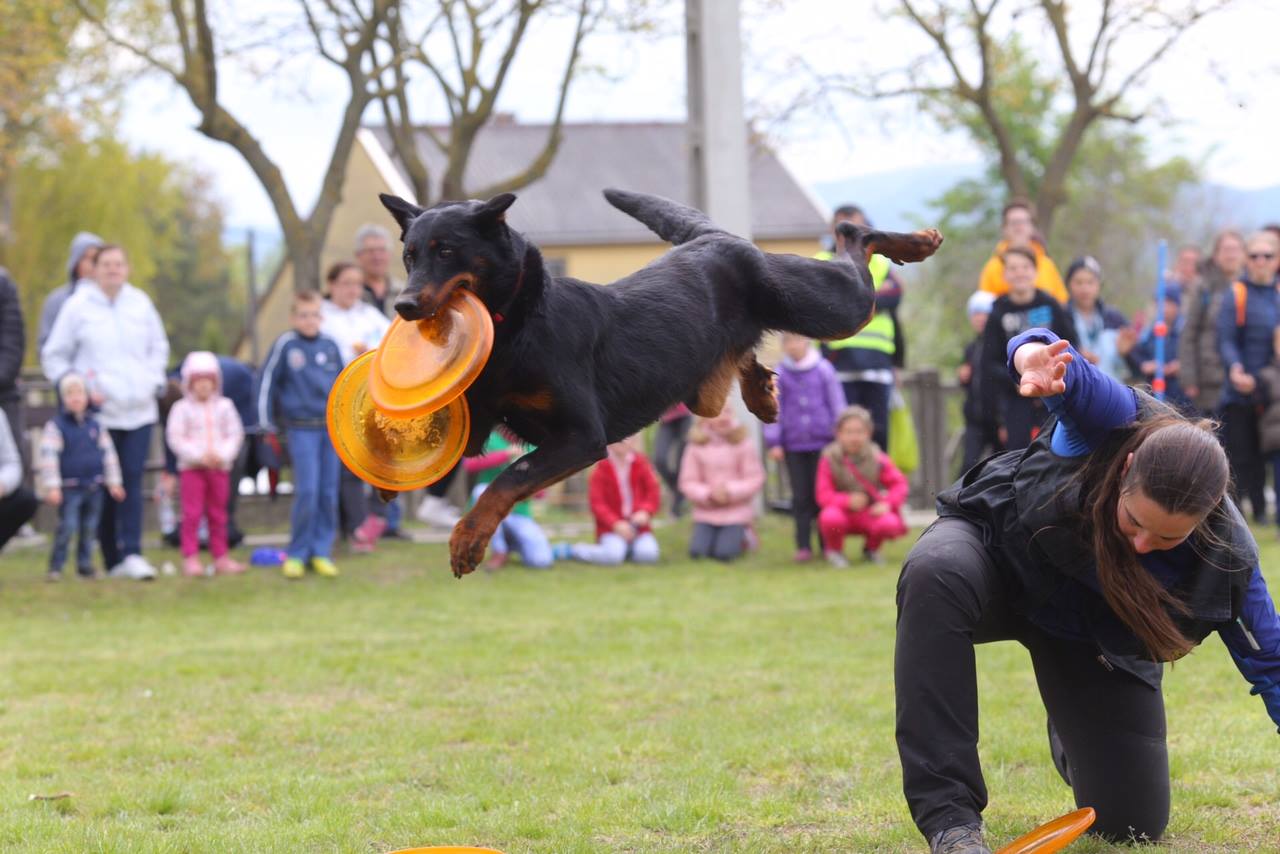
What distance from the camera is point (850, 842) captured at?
12.6 ft

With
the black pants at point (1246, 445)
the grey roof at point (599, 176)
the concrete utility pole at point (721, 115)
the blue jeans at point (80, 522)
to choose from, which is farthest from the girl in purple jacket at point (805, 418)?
the grey roof at point (599, 176)

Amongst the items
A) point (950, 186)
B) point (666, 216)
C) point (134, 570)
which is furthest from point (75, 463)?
point (950, 186)

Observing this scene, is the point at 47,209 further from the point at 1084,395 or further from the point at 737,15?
the point at 1084,395

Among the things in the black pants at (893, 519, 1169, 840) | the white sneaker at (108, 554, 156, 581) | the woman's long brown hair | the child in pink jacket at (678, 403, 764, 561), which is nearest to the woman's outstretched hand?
the woman's long brown hair

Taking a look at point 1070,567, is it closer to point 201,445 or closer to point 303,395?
point 303,395

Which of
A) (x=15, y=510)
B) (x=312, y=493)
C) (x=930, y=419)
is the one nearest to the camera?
(x=15, y=510)

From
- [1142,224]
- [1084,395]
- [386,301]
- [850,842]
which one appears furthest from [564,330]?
[1142,224]

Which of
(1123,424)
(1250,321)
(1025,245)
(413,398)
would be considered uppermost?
(1025,245)

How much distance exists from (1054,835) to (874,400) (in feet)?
22.6

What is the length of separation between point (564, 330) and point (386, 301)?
6.90 meters

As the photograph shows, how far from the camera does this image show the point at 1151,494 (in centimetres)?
302

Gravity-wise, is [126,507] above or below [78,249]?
below

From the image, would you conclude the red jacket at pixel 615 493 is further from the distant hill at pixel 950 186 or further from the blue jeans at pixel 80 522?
the distant hill at pixel 950 186

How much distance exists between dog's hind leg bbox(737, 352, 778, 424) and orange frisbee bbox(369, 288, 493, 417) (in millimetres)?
1131
